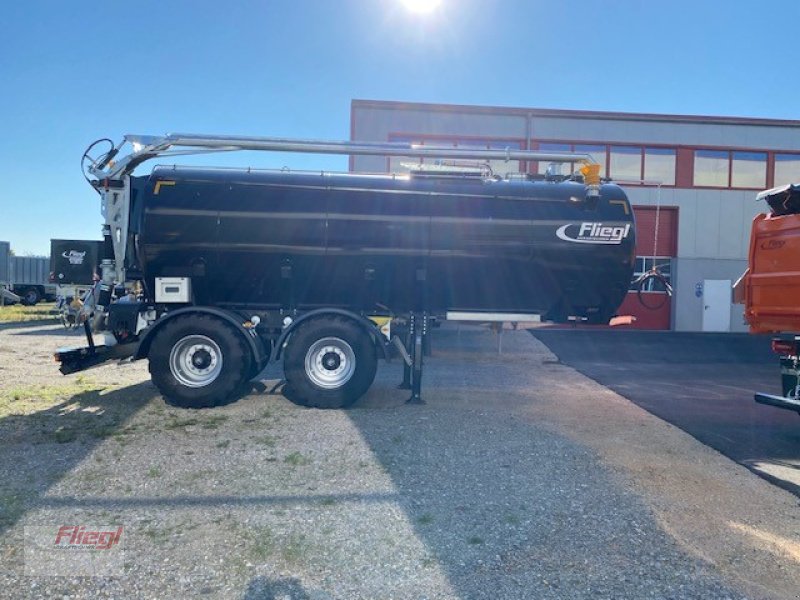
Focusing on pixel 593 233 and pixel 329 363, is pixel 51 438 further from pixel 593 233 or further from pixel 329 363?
pixel 593 233

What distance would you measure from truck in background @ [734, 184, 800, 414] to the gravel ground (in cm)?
168

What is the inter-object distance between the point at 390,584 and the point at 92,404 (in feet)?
18.4

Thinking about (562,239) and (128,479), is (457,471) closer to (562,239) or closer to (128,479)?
(128,479)

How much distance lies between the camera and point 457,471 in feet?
17.0

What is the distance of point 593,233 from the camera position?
7.79 metres

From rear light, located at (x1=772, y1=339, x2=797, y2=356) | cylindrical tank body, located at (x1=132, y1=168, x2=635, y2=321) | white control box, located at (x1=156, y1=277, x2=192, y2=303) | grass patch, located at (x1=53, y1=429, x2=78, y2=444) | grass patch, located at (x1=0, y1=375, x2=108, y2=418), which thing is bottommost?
grass patch, located at (x1=53, y1=429, x2=78, y2=444)

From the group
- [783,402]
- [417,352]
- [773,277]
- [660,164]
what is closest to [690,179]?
[660,164]

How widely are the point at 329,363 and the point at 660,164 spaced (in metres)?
17.1

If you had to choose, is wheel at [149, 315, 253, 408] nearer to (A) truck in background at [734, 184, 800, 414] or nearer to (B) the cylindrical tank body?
(B) the cylindrical tank body

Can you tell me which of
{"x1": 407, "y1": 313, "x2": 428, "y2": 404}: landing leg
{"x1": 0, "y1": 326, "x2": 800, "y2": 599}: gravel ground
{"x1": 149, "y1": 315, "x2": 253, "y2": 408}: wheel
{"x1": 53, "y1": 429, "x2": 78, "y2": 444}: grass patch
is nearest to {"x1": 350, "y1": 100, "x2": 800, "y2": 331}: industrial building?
{"x1": 407, "y1": 313, "x2": 428, "y2": 404}: landing leg

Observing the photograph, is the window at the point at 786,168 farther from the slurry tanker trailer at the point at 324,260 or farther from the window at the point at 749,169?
the slurry tanker trailer at the point at 324,260

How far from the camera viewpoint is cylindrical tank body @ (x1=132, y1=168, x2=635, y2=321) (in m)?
7.70

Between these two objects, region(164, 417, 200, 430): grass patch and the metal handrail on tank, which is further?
the metal handrail on tank

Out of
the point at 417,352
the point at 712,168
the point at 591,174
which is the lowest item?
the point at 417,352
